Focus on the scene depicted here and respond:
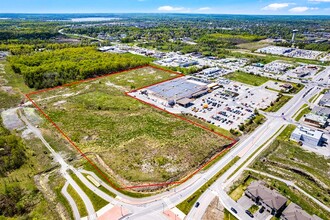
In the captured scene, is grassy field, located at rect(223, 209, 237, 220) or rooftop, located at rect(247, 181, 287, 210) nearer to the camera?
grassy field, located at rect(223, 209, 237, 220)

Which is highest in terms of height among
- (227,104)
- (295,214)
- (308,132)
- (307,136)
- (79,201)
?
(308,132)

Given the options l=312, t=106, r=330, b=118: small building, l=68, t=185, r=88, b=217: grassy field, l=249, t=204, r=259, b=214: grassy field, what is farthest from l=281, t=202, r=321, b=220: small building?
l=312, t=106, r=330, b=118: small building

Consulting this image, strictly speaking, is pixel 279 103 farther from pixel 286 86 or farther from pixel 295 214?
pixel 295 214

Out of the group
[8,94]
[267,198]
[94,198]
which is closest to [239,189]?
[267,198]

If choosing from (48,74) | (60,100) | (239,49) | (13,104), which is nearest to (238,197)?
(60,100)

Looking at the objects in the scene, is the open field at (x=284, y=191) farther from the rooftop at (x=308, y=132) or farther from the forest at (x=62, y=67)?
the forest at (x=62, y=67)

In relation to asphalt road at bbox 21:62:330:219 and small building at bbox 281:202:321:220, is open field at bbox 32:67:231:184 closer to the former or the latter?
asphalt road at bbox 21:62:330:219
